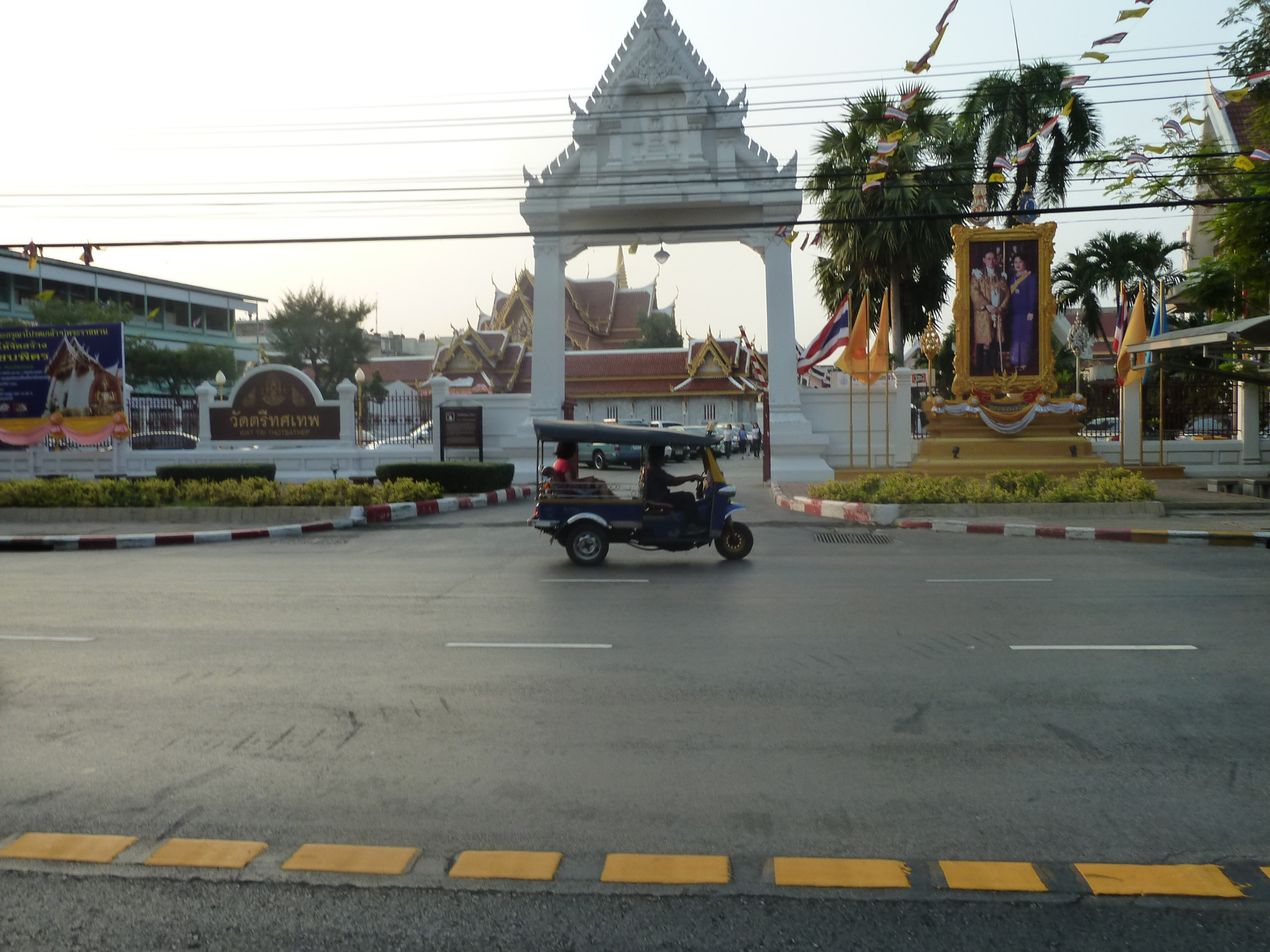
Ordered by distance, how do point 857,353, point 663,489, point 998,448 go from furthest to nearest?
point 857,353, point 998,448, point 663,489

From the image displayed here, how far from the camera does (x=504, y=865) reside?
3926mm

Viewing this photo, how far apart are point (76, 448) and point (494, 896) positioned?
26.1 m

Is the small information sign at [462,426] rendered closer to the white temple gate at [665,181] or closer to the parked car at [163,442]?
the white temple gate at [665,181]

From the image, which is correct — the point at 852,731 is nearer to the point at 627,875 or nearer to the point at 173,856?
the point at 627,875

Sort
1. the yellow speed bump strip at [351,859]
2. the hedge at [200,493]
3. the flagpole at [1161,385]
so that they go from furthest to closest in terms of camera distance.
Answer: the flagpole at [1161,385] < the hedge at [200,493] < the yellow speed bump strip at [351,859]

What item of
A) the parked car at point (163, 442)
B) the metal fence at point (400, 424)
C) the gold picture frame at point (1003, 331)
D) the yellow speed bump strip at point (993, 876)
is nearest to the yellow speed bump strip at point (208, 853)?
the yellow speed bump strip at point (993, 876)

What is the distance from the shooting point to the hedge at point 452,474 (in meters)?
21.3

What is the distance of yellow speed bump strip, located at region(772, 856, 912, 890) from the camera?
148 inches

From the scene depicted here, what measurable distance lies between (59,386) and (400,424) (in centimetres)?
801

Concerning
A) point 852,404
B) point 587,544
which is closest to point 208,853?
point 587,544

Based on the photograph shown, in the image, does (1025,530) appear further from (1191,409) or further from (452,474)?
(1191,409)

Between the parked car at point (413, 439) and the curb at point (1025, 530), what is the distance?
517 inches

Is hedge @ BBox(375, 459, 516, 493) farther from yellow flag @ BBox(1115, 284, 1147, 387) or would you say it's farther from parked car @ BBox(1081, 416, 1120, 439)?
parked car @ BBox(1081, 416, 1120, 439)

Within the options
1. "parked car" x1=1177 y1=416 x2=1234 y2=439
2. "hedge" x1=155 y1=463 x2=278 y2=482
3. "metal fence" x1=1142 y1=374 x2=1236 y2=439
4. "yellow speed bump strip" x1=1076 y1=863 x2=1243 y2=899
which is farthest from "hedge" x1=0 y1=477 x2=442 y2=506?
"parked car" x1=1177 y1=416 x2=1234 y2=439
